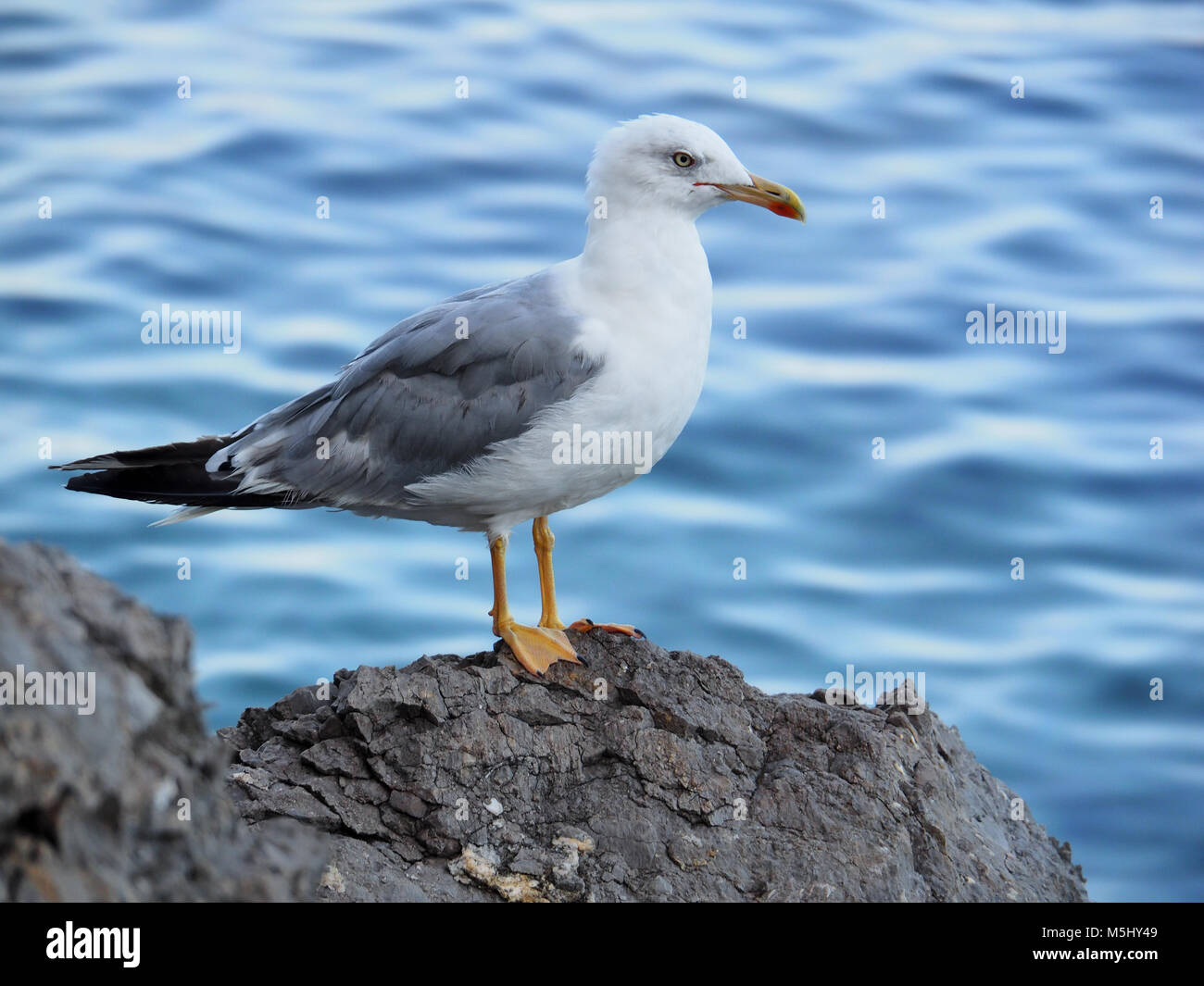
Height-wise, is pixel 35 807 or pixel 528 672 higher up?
pixel 528 672

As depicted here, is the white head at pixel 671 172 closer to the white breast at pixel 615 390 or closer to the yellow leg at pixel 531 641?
the white breast at pixel 615 390

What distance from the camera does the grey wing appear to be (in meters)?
6.68

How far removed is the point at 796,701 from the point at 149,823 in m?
3.51

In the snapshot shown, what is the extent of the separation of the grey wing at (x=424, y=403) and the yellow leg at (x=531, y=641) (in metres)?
0.74

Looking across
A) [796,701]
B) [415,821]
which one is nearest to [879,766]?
[796,701]

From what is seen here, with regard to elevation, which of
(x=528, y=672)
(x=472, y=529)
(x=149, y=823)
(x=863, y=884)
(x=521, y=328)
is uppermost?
(x=521, y=328)

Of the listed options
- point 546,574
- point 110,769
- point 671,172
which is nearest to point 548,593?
point 546,574

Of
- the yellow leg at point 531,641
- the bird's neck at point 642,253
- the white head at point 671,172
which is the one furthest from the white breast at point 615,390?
the yellow leg at point 531,641

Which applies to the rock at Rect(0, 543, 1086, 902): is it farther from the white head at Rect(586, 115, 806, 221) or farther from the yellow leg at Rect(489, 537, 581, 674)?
Result: the white head at Rect(586, 115, 806, 221)

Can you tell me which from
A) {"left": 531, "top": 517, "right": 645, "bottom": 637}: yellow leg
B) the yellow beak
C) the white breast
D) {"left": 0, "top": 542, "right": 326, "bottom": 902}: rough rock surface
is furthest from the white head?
{"left": 0, "top": 542, "right": 326, "bottom": 902}: rough rock surface

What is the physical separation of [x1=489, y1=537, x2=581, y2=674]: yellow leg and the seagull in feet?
0.03

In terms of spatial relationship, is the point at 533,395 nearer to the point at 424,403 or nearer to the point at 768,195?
the point at 424,403

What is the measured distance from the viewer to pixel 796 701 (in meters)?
6.55

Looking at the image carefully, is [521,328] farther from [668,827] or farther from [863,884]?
[863,884]
